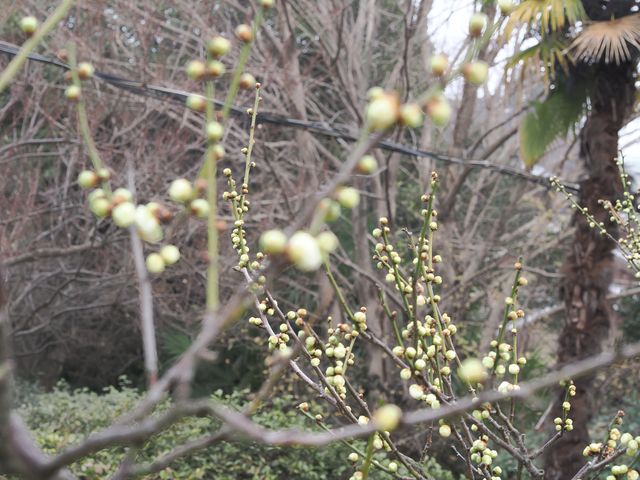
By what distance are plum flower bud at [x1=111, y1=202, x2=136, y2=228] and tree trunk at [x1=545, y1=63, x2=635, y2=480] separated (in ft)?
18.8

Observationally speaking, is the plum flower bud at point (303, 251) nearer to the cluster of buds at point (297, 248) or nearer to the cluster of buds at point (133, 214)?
the cluster of buds at point (297, 248)

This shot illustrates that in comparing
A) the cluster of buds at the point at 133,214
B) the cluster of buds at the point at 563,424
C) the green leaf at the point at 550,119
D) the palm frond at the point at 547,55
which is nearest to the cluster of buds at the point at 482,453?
the cluster of buds at the point at 563,424

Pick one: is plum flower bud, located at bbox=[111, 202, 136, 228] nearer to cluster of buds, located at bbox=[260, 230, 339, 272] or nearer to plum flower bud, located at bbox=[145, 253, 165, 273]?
plum flower bud, located at bbox=[145, 253, 165, 273]

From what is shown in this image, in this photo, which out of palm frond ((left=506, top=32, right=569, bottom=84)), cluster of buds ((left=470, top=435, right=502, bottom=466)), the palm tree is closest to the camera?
cluster of buds ((left=470, top=435, right=502, bottom=466))

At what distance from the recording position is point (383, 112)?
1.97 ft

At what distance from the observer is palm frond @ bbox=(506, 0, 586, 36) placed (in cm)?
564

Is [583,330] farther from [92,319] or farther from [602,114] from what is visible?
[92,319]

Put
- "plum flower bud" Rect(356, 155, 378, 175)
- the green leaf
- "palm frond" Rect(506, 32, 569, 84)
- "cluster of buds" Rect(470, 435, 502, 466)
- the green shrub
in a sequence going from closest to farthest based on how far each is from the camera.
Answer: "plum flower bud" Rect(356, 155, 378, 175) < "cluster of buds" Rect(470, 435, 502, 466) < the green shrub < "palm frond" Rect(506, 32, 569, 84) < the green leaf

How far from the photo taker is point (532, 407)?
8.34 meters

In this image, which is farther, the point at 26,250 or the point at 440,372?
the point at 26,250

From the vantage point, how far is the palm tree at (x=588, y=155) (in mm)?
5902

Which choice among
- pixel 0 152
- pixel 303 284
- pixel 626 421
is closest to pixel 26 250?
pixel 0 152

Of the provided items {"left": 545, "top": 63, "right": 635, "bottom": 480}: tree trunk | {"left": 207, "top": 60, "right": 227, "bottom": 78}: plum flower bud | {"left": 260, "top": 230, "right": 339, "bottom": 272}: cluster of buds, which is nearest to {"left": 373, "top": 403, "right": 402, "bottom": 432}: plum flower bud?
{"left": 260, "top": 230, "right": 339, "bottom": 272}: cluster of buds

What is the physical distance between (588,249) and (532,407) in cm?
289
